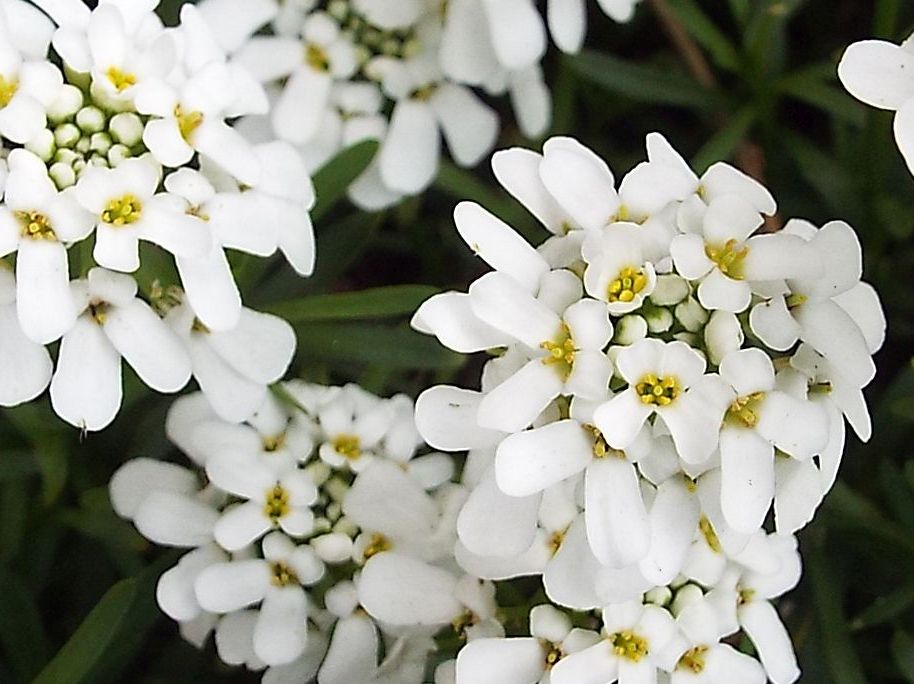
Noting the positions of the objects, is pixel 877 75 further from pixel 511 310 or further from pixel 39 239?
pixel 39 239

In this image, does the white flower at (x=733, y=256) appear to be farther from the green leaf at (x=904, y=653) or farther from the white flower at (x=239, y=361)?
the green leaf at (x=904, y=653)

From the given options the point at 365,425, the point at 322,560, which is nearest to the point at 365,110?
the point at 365,425

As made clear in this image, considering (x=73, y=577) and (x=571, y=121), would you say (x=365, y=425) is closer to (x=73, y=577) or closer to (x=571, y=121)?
(x=73, y=577)

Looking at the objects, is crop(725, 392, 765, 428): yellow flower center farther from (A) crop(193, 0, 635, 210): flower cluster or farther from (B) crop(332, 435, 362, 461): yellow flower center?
(A) crop(193, 0, 635, 210): flower cluster

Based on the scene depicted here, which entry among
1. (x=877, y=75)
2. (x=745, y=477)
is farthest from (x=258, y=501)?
(x=877, y=75)

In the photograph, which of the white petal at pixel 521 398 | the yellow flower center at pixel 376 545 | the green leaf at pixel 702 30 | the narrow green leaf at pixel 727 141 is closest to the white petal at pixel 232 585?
the yellow flower center at pixel 376 545
